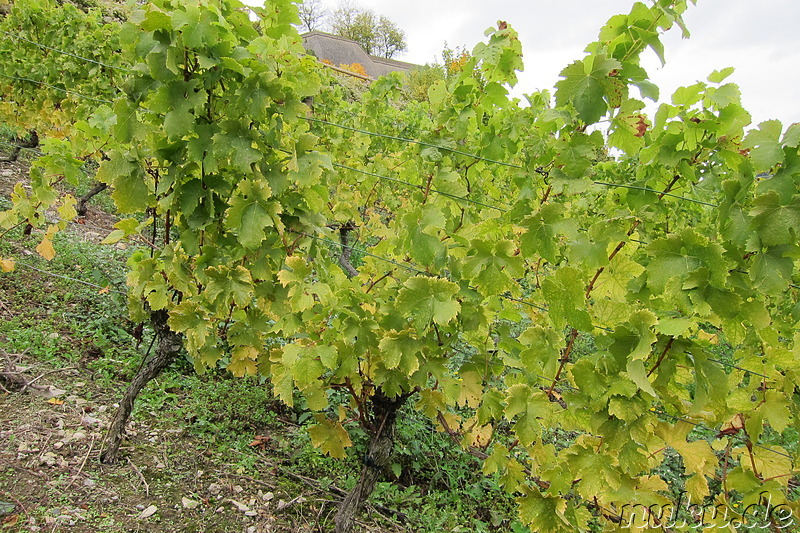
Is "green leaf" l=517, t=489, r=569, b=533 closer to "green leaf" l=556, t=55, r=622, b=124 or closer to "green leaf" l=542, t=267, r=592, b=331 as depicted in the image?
"green leaf" l=542, t=267, r=592, b=331

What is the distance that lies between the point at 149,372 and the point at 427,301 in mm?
1720

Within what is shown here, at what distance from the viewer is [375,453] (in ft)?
6.91

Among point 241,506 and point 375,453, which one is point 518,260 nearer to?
point 375,453

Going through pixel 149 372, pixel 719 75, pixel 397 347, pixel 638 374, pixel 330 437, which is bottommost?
pixel 149 372

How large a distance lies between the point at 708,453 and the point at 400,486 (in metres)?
2.01

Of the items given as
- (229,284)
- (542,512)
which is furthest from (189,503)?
(542,512)

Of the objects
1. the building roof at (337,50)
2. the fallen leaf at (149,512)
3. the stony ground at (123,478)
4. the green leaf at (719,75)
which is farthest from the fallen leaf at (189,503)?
the building roof at (337,50)

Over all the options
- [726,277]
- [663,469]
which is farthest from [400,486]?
[726,277]

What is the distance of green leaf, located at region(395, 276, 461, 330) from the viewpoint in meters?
1.44

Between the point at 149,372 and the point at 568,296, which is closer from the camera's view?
the point at 568,296

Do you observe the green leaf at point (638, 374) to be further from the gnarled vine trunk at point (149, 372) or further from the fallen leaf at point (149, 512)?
the fallen leaf at point (149, 512)

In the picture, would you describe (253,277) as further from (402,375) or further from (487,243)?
(487,243)

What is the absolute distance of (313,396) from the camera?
5.72 ft

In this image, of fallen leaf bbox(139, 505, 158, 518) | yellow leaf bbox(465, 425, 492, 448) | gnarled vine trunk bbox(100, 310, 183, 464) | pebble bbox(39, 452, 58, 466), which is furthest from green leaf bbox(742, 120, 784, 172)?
pebble bbox(39, 452, 58, 466)
